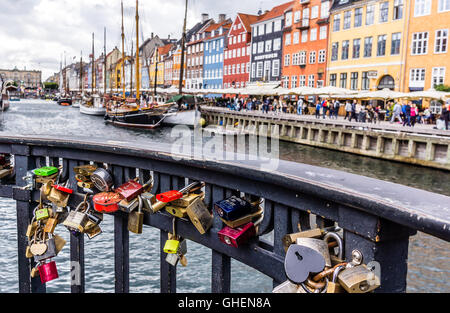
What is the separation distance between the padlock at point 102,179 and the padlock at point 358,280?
1.44m

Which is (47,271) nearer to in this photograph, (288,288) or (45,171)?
(45,171)

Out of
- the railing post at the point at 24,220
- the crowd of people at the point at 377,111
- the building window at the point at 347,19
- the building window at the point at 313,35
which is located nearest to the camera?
the railing post at the point at 24,220

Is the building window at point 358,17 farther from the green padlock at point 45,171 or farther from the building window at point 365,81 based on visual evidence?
the green padlock at point 45,171

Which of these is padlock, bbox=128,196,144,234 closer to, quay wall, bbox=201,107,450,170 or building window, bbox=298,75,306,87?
quay wall, bbox=201,107,450,170

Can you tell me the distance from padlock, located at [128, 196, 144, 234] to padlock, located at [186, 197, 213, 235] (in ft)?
1.04

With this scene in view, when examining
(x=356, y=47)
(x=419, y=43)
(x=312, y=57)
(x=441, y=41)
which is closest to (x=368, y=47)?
(x=356, y=47)

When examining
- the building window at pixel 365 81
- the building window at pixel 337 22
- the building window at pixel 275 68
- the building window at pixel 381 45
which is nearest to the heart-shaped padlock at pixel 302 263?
the building window at pixel 381 45

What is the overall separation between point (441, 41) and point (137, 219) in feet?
114

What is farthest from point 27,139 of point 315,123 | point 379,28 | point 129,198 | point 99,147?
point 379,28

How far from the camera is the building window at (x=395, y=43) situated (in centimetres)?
3561

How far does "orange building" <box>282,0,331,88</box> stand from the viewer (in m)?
45.1

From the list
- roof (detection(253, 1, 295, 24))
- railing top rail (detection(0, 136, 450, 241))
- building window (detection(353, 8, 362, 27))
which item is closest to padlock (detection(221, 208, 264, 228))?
railing top rail (detection(0, 136, 450, 241))

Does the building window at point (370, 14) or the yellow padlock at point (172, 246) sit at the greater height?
the building window at point (370, 14)

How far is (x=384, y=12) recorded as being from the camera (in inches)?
1458
